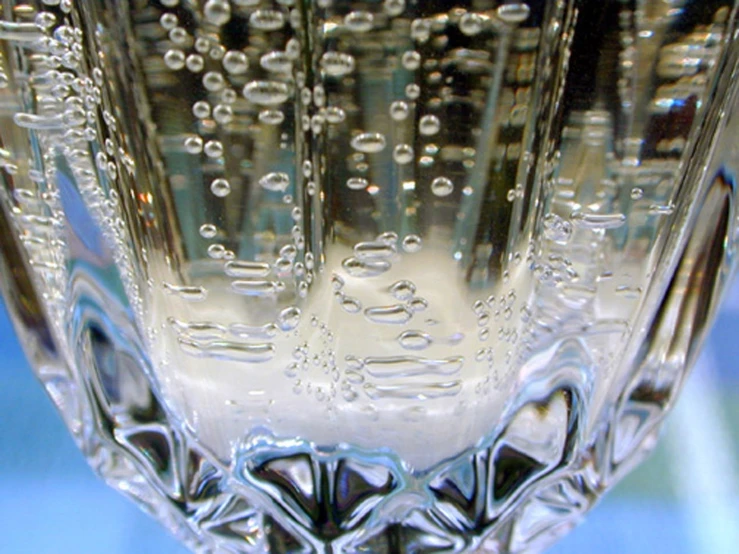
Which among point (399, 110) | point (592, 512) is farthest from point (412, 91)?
point (592, 512)

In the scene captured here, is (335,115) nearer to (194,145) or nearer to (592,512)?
(194,145)

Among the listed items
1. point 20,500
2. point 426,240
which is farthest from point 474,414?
point 20,500

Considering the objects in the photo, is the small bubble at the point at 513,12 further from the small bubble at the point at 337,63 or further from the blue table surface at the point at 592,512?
the blue table surface at the point at 592,512

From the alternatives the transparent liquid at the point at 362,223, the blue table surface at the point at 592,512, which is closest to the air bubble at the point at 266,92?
the transparent liquid at the point at 362,223

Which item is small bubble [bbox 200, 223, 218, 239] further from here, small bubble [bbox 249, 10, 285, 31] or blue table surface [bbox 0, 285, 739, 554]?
blue table surface [bbox 0, 285, 739, 554]

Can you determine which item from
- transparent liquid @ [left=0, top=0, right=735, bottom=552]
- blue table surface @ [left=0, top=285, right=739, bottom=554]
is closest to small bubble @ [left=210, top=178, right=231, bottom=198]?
transparent liquid @ [left=0, top=0, right=735, bottom=552]

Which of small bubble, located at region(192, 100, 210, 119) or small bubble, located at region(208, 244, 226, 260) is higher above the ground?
small bubble, located at region(192, 100, 210, 119)
